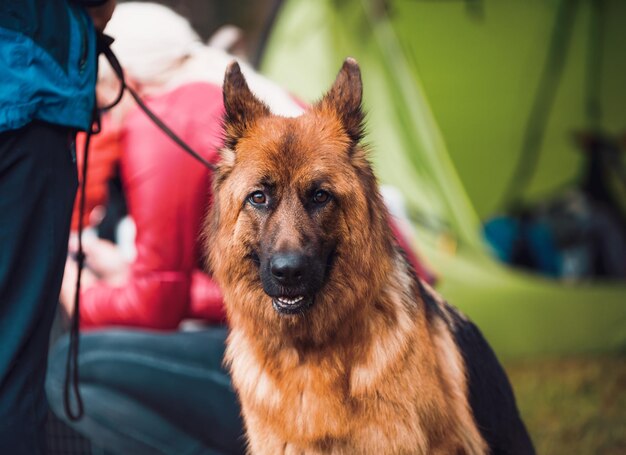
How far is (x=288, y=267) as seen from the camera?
1947 mm

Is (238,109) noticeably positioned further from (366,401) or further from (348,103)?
(366,401)

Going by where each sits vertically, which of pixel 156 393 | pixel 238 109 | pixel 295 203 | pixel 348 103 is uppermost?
pixel 348 103

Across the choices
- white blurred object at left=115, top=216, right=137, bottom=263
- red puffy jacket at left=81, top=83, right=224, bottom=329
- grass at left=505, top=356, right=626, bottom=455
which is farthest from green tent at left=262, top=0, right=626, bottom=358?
red puffy jacket at left=81, top=83, right=224, bottom=329

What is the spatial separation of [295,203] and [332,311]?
0.29 m

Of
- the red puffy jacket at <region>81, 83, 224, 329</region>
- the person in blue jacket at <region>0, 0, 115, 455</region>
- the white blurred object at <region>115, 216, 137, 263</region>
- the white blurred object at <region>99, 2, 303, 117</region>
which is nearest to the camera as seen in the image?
the person in blue jacket at <region>0, 0, 115, 455</region>

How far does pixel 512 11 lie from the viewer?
16.8 ft

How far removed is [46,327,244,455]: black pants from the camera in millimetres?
2723

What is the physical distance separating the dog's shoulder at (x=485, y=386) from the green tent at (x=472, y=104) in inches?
78.0

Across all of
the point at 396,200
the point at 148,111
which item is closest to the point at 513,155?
the point at 396,200

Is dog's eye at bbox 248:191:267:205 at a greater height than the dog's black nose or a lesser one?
greater

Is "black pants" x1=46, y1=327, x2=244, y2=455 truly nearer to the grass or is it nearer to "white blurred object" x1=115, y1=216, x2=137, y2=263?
"white blurred object" x1=115, y1=216, x2=137, y2=263

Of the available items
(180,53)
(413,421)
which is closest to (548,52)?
(180,53)

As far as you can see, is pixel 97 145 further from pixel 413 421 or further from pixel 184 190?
pixel 413 421

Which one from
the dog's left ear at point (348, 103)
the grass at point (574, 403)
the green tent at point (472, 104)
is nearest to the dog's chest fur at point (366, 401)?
the dog's left ear at point (348, 103)
